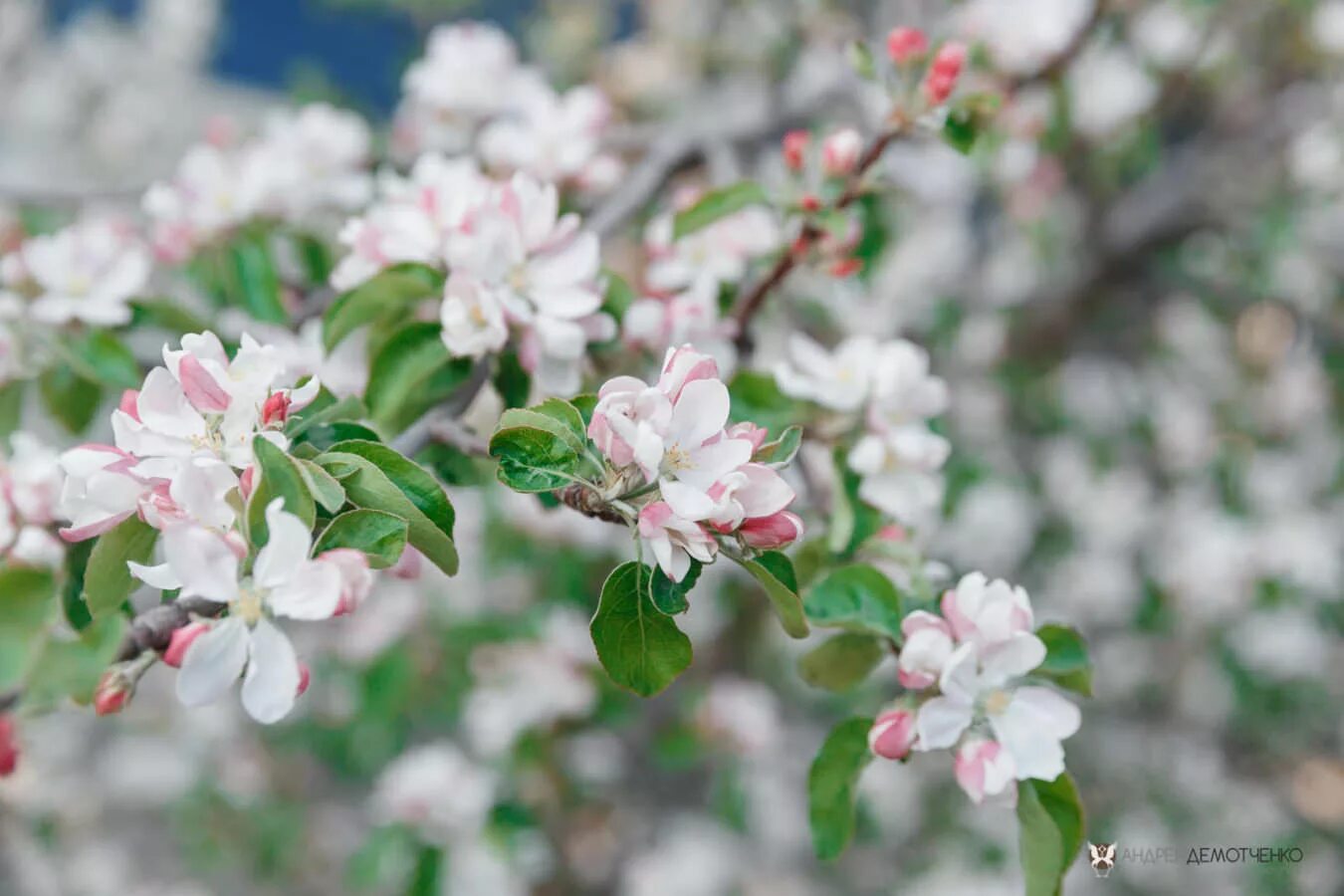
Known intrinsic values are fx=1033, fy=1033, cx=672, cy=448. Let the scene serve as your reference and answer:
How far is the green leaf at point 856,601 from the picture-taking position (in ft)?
2.11

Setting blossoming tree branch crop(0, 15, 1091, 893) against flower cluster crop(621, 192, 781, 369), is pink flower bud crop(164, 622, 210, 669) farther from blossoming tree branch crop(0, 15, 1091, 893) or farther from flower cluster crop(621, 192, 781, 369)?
flower cluster crop(621, 192, 781, 369)

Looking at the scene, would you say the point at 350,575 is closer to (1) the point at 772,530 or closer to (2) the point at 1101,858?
(1) the point at 772,530

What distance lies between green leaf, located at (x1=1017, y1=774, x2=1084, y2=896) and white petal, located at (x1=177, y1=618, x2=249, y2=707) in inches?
17.5

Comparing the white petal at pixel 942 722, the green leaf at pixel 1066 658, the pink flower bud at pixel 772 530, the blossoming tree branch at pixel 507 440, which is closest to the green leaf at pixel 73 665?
the blossoming tree branch at pixel 507 440

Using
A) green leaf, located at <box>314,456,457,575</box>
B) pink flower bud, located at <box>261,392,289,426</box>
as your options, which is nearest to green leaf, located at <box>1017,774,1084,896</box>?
green leaf, located at <box>314,456,457,575</box>

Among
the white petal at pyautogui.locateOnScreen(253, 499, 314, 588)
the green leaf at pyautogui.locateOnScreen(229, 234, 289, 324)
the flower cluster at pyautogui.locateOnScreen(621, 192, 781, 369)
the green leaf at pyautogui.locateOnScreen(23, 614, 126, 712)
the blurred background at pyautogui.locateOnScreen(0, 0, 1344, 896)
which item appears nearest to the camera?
the white petal at pyautogui.locateOnScreen(253, 499, 314, 588)

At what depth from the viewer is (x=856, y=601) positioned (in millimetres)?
659

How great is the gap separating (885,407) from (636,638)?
324 millimetres

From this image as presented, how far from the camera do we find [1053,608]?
222cm

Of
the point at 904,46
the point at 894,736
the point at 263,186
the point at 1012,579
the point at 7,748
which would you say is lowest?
the point at 1012,579

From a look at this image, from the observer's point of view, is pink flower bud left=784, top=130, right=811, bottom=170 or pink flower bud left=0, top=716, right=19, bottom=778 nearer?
pink flower bud left=0, top=716, right=19, bottom=778

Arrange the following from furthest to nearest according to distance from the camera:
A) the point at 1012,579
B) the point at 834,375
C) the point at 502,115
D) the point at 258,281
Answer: the point at 1012,579
the point at 502,115
the point at 258,281
the point at 834,375

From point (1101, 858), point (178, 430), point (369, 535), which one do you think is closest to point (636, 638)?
point (369, 535)

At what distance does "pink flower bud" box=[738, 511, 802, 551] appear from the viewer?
504mm
